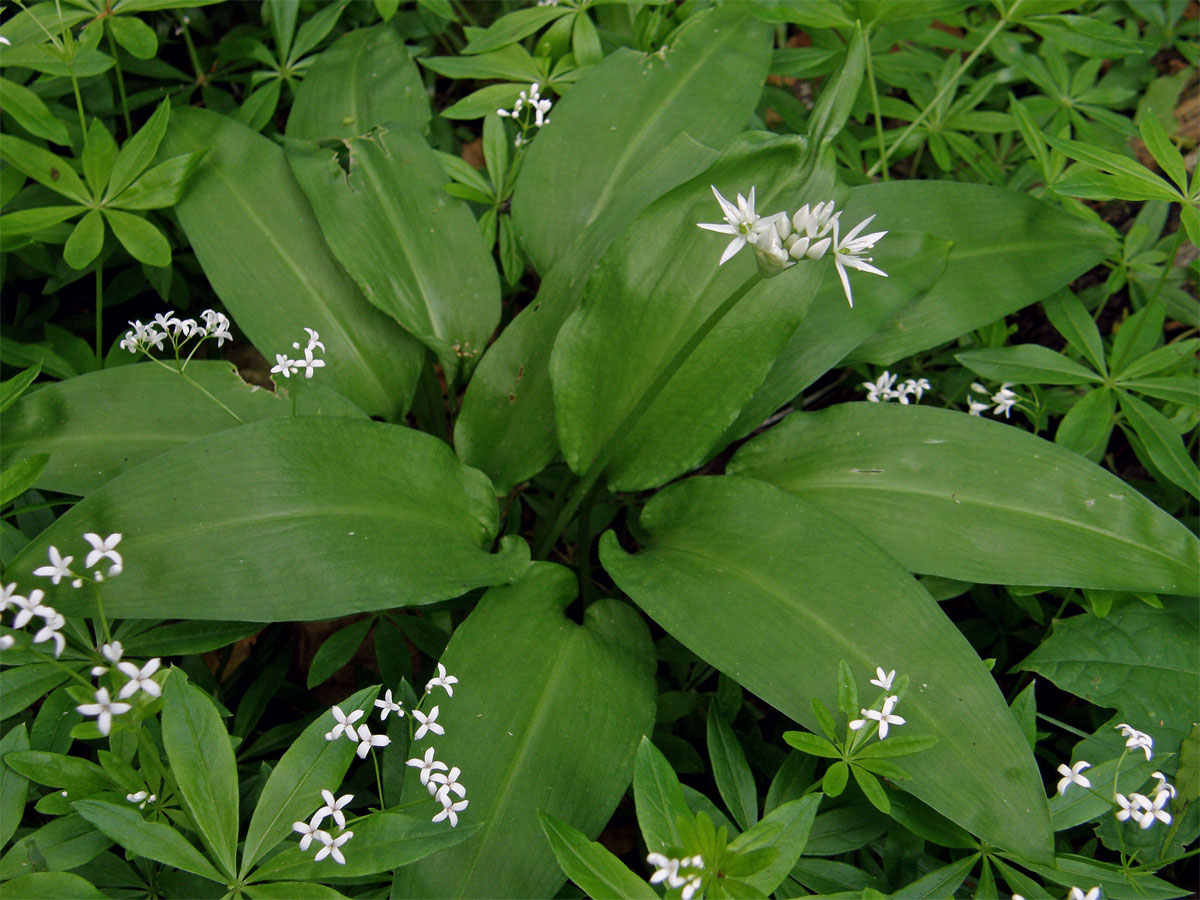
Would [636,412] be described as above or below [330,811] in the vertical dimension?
above

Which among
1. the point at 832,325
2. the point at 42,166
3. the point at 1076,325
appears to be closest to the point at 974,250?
the point at 1076,325

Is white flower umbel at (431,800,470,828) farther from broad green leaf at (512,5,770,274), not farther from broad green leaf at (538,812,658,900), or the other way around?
broad green leaf at (512,5,770,274)

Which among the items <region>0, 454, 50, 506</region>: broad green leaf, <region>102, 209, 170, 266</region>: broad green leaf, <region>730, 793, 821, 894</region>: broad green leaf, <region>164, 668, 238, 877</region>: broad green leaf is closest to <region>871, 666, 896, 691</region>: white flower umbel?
<region>730, 793, 821, 894</region>: broad green leaf

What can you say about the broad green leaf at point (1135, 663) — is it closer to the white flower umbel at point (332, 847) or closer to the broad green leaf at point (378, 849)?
the broad green leaf at point (378, 849)

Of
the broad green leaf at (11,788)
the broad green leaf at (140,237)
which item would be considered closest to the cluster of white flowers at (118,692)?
the broad green leaf at (11,788)

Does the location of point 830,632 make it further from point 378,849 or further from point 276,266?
point 276,266

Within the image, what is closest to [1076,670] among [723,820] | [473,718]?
[723,820]
